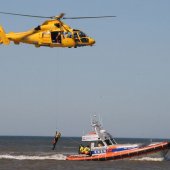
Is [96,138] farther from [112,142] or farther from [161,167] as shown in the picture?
[161,167]

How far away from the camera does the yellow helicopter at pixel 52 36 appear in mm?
29906

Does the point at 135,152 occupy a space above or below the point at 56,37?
below

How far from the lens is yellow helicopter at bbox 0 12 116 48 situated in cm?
2991

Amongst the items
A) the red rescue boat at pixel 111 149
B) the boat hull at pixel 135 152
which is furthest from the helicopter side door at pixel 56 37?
the boat hull at pixel 135 152

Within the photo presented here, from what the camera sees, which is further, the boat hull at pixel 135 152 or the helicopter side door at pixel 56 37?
the boat hull at pixel 135 152

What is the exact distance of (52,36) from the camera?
29.9 meters

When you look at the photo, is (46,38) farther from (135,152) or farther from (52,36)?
(135,152)

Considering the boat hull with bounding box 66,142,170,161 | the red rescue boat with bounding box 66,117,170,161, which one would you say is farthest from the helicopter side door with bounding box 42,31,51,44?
the boat hull with bounding box 66,142,170,161

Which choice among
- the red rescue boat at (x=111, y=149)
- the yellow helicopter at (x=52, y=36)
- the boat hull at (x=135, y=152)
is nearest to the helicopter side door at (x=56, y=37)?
the yellow helicopter at (x=52, y=36)

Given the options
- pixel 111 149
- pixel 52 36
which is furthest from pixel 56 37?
pixel 111 149

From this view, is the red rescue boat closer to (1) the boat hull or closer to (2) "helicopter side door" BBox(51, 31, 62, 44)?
(1) the boat hull

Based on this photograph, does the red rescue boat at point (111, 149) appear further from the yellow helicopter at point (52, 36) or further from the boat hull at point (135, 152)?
the yellow helicopter at point (52, 36)

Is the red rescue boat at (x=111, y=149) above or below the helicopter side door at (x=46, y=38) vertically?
below

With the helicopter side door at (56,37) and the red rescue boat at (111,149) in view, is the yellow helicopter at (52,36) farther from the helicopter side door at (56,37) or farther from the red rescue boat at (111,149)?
the red rescue boat at (111,149)
